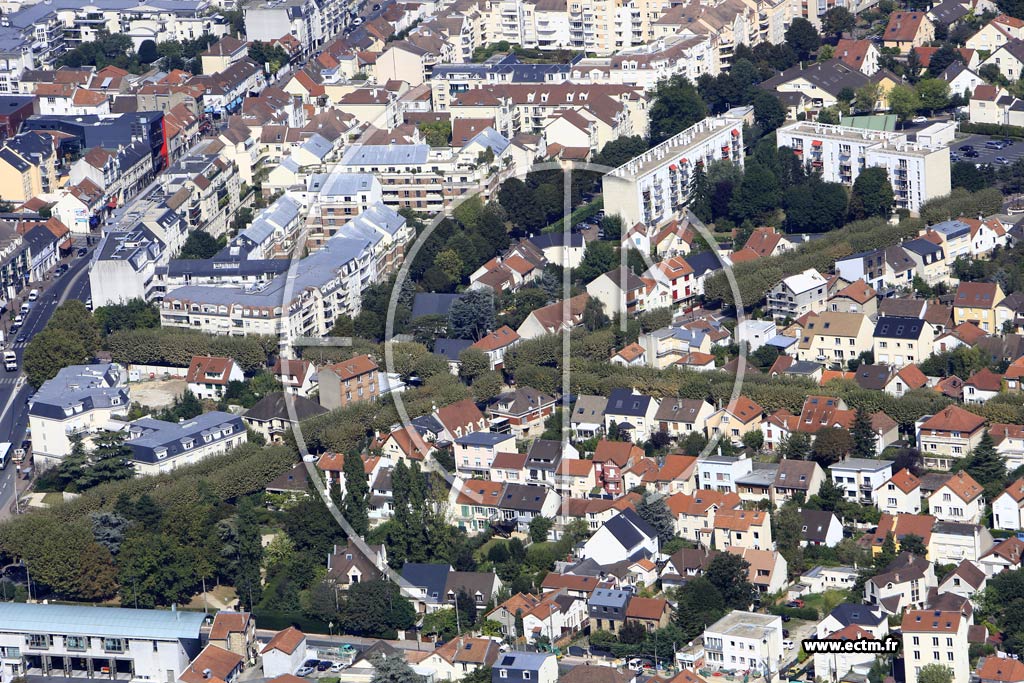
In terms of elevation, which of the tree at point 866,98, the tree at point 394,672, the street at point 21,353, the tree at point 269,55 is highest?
the tree at point 394,672

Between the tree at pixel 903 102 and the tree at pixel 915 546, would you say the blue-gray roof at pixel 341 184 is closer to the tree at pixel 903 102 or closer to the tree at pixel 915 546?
the tree at pixel 903 102

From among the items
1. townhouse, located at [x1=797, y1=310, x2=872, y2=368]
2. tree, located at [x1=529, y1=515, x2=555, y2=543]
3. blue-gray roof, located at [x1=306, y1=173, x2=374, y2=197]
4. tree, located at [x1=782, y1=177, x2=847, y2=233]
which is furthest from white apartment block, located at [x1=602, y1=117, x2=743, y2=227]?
tree, located at [x1=529, y1=515, x2=555, y2=543]

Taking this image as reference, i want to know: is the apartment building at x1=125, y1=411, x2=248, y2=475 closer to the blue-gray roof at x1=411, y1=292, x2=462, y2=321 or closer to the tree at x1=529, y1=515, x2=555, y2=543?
the blue-gray roof at x1=411, y1=292, x2=462, y2=321

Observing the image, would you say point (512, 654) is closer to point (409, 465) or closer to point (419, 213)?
point (409, 465)

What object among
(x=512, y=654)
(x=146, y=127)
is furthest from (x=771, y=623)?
(x=146, y=127)

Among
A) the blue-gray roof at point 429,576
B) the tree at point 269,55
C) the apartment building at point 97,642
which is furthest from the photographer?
the tree at point 269,55

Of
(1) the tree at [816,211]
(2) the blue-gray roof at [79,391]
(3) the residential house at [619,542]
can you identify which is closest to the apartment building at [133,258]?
(2) the blue-gray roof at [79,391]
